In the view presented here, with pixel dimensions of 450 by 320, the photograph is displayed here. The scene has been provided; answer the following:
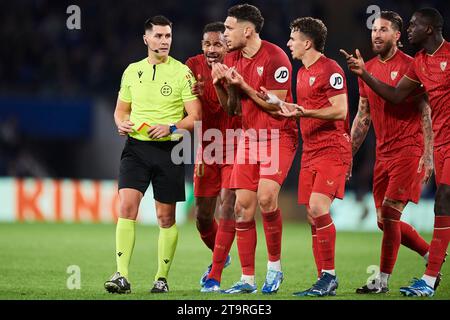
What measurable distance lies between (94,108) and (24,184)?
2.64 metres

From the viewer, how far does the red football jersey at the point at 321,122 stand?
8492mm

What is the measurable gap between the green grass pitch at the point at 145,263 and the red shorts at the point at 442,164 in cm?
102

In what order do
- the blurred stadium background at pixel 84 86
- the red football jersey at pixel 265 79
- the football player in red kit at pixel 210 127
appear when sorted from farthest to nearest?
the blurred stadium background at pixel 84 86
the football player in red kit at pixel 210 127
the red football jersey at pixel 265 79

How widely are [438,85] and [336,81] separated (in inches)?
36.3

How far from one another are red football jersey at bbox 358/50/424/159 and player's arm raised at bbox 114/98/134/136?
2334 mm

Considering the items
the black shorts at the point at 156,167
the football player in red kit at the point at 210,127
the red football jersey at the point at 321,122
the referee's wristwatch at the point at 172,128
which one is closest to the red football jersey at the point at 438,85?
the red football jersey at the point at 321,122

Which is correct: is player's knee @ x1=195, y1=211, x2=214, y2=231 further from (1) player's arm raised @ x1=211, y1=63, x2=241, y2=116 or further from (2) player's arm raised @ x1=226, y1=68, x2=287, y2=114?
(2) player's arm raised @ x1=226, y1=68, x2=287, y2=114

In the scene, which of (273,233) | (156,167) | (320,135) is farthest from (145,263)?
(320,135)

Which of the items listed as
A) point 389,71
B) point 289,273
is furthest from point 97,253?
point 389,71

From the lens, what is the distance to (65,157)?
75.2 ft

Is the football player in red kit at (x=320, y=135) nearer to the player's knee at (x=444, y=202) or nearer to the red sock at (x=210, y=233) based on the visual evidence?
the player's knee at (x=444, y=202)

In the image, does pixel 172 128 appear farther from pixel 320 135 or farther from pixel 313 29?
pixel 313 29

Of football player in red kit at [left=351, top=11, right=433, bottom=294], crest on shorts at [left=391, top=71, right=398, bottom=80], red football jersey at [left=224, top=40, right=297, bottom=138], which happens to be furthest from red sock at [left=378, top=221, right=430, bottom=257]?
red football jersey at [left=224, top=40, right=297, bottom=138]
